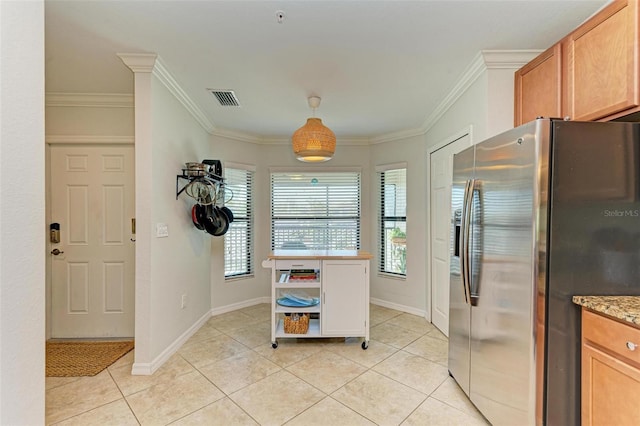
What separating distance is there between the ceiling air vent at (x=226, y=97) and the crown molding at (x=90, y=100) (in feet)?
2.78

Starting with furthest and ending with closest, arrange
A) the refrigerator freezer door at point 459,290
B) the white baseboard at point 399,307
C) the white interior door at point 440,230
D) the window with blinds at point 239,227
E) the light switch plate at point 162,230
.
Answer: the window with blinds at point 239,227, the white baseboard at point 399,307, the white interior door at point 440,230, the light switch plate at point 162,230, the refrigerator freezer door at point 459,290

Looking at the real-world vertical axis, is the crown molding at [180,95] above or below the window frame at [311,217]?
above

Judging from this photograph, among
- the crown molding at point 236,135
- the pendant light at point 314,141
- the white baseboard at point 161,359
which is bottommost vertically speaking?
the white baseboard at point 161,359

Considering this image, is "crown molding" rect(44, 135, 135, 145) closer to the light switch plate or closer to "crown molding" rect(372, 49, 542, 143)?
the light switch plate

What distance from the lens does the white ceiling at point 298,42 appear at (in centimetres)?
170

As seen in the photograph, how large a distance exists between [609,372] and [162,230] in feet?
9.64

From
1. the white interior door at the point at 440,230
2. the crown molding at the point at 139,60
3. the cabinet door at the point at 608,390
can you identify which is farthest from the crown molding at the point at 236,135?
the cabinet door at the point at 608,390

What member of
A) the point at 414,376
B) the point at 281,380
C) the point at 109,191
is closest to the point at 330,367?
the point at 281,380

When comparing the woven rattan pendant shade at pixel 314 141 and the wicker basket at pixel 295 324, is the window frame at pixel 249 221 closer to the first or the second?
the wicker basket at pixel 295 324

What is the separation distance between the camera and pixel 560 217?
1.42 metres

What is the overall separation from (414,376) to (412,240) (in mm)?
1906

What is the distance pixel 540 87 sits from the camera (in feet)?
6.37

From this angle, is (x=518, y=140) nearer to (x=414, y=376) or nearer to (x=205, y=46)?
(x=414, y=376)

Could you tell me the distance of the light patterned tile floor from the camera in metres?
1.85
